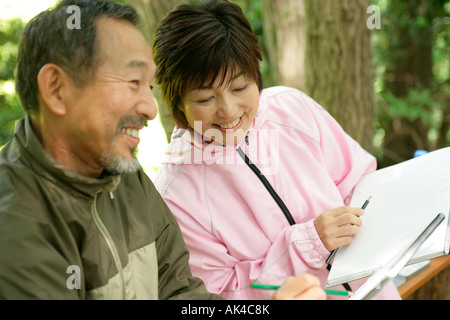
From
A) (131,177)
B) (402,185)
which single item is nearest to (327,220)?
(402,185)

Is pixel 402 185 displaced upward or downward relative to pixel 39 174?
downward

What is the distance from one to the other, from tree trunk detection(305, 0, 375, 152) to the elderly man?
1.94 meters

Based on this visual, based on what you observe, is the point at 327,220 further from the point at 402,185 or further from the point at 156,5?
the point at 156,5

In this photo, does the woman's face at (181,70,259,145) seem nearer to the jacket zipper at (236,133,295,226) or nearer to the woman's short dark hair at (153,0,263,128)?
the woman's short dark hair at (153,0,263,128)

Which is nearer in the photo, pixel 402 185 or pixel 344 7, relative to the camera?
pixel 402 185

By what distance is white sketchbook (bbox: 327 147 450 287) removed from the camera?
1.53 metres

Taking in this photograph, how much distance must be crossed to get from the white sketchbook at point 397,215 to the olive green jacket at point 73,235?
0.50 metres

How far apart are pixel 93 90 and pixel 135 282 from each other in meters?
0.56

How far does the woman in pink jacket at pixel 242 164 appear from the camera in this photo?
1711 mm

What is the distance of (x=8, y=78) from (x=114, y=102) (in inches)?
178

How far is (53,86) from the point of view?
1.25 m

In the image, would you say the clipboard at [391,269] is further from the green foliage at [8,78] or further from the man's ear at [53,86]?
the green foliage at [8,78]

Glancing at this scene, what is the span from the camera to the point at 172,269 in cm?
159

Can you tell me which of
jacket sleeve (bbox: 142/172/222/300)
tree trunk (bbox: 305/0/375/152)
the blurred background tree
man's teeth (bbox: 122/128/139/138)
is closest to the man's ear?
man's teeth (bbox: 122/128/139/138)
